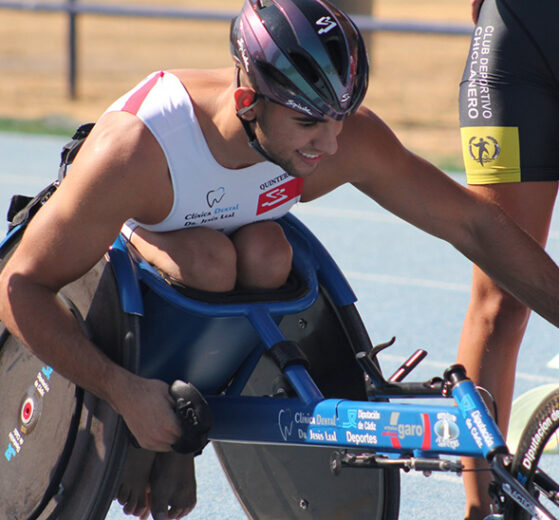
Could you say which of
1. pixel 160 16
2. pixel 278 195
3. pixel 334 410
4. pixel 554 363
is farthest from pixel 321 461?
pixel 160 16

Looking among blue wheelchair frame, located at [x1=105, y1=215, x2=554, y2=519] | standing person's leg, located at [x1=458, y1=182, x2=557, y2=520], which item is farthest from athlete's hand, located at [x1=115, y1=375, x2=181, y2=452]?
standing person's leg, located at [x1=458, y1=182, x2=557, y2=520]

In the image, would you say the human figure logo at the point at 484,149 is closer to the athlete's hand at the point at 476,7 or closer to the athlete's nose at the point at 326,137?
the athlete's hand at the point at 476,7

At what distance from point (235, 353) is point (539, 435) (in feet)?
2.73

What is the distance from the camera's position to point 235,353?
2.76 metres

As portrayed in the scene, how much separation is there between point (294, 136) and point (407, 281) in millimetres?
3670

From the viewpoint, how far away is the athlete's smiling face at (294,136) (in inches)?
96.7

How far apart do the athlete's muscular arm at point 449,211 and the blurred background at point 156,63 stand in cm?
658

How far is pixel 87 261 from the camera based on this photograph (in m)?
2.44

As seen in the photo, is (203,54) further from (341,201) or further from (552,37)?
(552,37)

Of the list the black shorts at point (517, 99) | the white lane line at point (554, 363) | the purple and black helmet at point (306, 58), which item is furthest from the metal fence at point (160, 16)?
the purple and black helmet at point (306, 58)

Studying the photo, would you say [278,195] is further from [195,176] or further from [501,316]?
[501,316]

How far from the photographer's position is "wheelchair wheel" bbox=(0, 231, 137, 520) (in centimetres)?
247

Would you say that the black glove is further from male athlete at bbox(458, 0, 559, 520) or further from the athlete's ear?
male athlete at bbox(458, 0, 559, 520)

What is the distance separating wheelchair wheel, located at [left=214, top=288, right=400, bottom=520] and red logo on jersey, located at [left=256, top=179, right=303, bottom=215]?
0.26 metres
